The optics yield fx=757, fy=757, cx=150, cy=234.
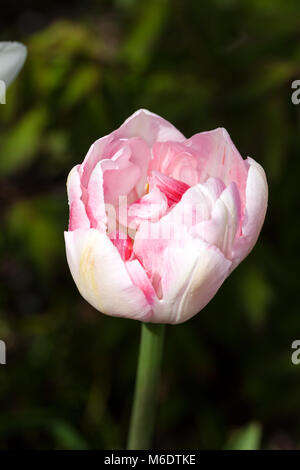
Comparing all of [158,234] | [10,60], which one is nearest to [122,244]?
[158,234]

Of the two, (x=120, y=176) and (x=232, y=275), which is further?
(x=232, y=275)

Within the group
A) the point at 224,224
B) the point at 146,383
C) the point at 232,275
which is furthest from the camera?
the point at 232,275

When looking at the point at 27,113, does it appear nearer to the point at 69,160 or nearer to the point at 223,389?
the point at 69,160

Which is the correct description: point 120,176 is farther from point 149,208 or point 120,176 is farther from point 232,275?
point 232,275

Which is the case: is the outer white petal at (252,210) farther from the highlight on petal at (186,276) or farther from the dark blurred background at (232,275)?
the dark blurred background at (232,275)

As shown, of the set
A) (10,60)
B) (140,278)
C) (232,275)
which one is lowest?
(232,275)

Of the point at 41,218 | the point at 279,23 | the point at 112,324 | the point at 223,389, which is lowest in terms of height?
the point at 223,389
